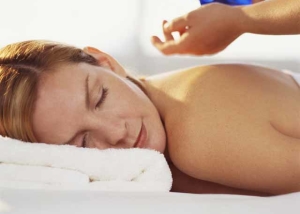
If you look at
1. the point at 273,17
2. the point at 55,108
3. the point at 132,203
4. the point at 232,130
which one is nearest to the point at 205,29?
the point at 273,17

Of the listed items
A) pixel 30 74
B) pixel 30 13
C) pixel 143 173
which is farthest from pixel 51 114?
pixel 30 13

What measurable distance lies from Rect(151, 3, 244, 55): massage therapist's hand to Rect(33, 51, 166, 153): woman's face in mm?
203

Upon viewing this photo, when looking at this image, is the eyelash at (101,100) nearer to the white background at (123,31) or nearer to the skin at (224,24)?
the skin at (224,24)

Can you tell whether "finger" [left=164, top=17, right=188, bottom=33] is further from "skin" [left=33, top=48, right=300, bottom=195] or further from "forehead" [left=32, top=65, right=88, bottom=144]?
"forehead" [left=32, top=65, right=88, bottom=144]

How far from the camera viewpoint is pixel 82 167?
3.56ft

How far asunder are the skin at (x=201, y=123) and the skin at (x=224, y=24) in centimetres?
10

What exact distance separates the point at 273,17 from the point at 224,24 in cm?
12

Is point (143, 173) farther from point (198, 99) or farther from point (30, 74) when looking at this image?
point (30, 74)

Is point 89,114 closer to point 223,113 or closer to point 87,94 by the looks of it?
point 87,94

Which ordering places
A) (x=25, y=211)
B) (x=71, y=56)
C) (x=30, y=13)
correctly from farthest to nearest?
(x=30, y=13) < (x=71, y=56) < (x=25, y=211)

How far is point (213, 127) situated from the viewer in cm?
114

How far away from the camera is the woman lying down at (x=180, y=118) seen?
1113 millimetres

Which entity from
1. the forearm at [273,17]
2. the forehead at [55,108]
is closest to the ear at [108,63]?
the forehead at [55,108]

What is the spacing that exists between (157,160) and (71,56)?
0.31 meters
